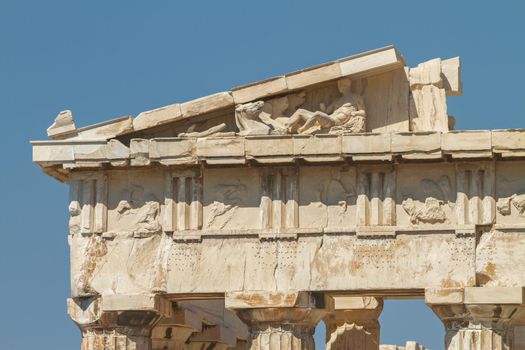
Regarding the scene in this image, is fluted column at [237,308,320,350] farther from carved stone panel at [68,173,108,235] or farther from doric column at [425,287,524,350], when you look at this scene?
carved stone panel at [68,173,108,235]

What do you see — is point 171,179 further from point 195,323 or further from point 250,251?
point 195,323

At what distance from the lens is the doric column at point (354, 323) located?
143 ft

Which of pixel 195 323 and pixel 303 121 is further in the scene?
pixel 195 323

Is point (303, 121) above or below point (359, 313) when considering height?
above

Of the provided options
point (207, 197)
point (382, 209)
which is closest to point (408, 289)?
point (382, 209)

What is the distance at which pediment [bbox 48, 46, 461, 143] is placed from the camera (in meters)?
39.1

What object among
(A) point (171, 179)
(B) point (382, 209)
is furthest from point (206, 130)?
(B) point (382, 209)

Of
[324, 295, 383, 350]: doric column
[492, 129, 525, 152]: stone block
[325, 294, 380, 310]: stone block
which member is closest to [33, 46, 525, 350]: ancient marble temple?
[492, 129, 525, 152]: stone block

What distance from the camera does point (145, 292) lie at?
129ft

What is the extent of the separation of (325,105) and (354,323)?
6242mm

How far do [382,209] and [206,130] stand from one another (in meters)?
3.71

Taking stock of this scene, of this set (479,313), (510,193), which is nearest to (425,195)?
(510,193)

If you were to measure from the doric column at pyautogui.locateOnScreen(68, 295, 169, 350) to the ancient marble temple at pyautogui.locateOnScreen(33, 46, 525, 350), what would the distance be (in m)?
0.04

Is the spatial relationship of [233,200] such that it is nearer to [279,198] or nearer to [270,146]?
[279,198]
